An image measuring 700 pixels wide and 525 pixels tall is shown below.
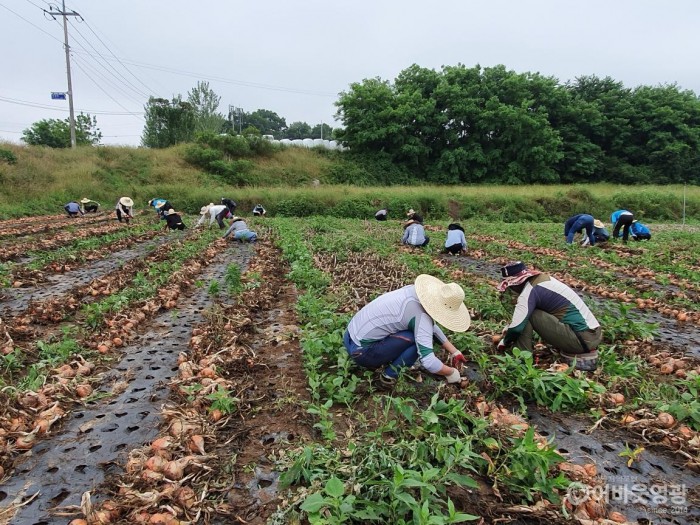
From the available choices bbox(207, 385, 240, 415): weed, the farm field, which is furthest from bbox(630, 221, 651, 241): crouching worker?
bbox(207, 385, 240, 415): weed

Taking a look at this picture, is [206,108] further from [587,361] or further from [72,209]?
[587,361]

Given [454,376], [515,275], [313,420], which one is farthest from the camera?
[515,275]

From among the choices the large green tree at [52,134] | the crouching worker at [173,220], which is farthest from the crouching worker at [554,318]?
the large green tree at [52,134]

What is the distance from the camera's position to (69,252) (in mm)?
9156

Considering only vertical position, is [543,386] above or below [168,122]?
below

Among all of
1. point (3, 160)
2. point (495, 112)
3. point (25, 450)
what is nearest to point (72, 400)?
point (25, 450)

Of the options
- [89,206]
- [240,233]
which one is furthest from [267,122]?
[240,233]

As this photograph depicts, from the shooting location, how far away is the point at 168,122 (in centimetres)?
3447

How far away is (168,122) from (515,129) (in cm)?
2854

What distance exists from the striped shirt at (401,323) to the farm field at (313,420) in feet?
0.93

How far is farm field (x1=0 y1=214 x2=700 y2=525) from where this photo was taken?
7.52ft

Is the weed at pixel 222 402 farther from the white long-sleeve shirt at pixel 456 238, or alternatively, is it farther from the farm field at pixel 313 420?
the white long-sleeve shirt at pixel 456 238

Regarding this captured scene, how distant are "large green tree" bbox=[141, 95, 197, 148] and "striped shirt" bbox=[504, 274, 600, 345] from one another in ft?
117

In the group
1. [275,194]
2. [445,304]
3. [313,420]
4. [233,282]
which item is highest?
[275,194]
